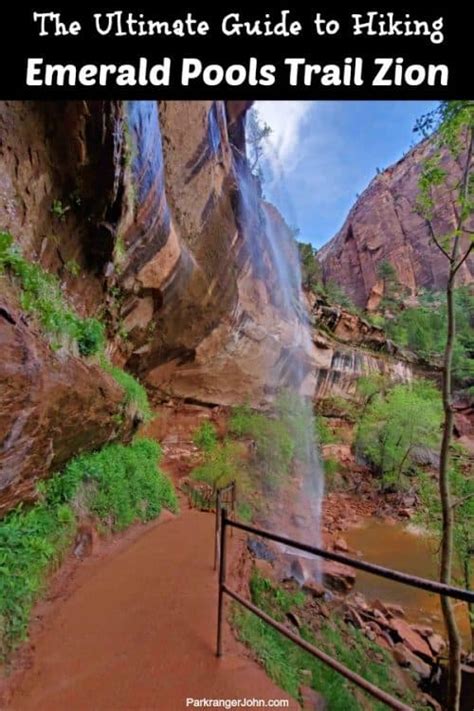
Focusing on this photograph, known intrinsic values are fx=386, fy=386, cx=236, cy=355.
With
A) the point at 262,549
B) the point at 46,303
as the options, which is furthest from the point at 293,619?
the point at 46,303

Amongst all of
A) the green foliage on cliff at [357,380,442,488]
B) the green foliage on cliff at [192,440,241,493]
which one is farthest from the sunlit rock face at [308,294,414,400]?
the green foliage on cliff at [192,440,241,493]

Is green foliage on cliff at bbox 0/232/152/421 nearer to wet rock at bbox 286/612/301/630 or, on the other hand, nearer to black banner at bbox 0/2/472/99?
black banner at bbox 0/2/472/99

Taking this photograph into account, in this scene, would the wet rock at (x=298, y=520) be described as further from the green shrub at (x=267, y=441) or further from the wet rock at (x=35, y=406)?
the wet rock at (x=35, y=406)

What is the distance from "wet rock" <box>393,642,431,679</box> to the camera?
21.7ft

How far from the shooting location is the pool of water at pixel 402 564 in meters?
9.32

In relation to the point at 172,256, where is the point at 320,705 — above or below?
below

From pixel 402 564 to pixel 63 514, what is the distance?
1177cm

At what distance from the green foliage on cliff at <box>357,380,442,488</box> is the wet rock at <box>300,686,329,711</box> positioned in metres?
15.4

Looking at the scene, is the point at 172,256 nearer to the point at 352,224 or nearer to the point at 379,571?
the point at 379,571

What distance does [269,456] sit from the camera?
49.1 ft

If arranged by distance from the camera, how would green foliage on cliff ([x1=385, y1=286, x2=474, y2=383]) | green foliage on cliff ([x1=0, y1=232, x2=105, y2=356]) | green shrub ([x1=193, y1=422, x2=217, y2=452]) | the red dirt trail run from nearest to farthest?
the red dirt trail → green foliage on cliff ([x1=0, y1=232, x2=105, y2=356]) → green shrub ([x1=193, y1=422, x2=217, y2=452]) → green foliage on cliff ([x1=385, y1=286, x2=474, y2=383])

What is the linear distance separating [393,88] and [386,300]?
3689 centimetres

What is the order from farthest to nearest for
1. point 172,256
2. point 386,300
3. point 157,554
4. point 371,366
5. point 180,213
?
point 386,300
point 371,366
point 180,213
point 172,256
point 157,554

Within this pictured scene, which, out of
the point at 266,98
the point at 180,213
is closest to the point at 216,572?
the point at 266,98
